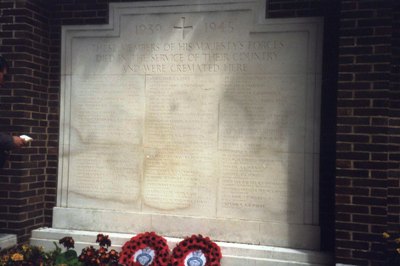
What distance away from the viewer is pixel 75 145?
215 inches

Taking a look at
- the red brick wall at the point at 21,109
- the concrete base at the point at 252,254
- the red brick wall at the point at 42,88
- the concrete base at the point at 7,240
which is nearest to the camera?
the concrete base at the point at 252,254

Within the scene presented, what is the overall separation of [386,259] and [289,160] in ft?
4.40

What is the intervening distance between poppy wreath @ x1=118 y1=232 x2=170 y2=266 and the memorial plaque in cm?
24

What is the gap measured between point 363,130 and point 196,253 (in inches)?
83.6

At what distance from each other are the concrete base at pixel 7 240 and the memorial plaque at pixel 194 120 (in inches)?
24.2

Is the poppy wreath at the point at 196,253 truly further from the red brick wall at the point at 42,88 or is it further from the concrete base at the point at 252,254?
the red brick wall at the point at 42,88

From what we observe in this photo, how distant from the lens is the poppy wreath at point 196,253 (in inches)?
183

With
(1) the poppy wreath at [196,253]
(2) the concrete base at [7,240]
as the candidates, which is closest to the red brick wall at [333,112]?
(2) the concrete base at [7,240]

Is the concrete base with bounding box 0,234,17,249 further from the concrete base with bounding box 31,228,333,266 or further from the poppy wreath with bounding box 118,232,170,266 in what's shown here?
the poppy wreath with bounding box 118,232,170,266

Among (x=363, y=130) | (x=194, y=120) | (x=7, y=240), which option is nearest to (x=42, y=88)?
(x=7, y=240)

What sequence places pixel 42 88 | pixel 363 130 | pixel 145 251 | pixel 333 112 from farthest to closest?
pixel 42 88 < pixel 145 251 < pixel 333 112 < pixel 363 130

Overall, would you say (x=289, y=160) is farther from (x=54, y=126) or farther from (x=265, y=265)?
Result: (x=54, y=126)

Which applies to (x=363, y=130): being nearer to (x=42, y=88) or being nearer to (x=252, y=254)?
(x=252, y=254)

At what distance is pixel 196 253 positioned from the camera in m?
4.71
